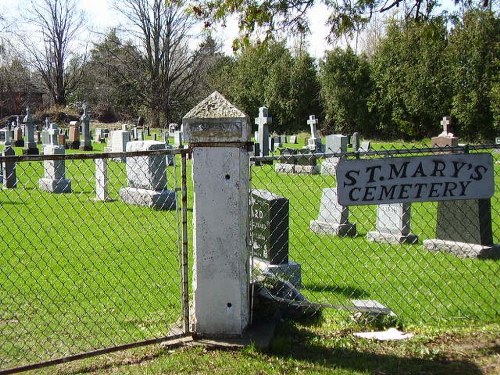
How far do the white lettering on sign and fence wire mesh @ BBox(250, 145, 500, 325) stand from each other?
125mm

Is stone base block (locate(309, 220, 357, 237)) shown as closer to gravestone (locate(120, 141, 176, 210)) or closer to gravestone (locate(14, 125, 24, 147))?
gravestone (locate(120, 141, 176, 210))

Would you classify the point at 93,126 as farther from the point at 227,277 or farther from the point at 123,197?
the point at 227,277

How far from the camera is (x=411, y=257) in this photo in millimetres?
7227

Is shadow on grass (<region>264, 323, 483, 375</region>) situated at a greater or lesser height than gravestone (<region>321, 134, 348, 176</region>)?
lesser

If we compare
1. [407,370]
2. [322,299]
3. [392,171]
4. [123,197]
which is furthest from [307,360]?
[123,197]

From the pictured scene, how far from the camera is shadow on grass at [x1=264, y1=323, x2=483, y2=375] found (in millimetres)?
3691

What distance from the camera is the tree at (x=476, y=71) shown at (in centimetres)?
2694

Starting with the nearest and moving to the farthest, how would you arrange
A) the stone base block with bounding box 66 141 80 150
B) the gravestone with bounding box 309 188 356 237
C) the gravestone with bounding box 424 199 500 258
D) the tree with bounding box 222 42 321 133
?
the gravestone with bounding box 424 199 500 258
the gravestone with bounding box 309 188 356 237
the stone base block with bounding box 66 141 80 150
the tree with bounding box 222 42 321 133

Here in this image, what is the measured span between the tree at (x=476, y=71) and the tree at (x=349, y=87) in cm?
578

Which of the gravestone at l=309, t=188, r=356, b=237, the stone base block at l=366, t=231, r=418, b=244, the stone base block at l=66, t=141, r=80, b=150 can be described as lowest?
the stone base block at l=366, t=231, r=418, b=244

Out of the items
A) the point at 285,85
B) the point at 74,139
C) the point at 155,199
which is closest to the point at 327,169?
the point at 155,199

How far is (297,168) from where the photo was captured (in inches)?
640

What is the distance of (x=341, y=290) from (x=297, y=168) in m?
10.4

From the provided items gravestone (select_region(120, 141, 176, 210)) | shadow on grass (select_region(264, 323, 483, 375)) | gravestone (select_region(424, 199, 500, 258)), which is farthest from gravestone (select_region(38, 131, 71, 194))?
shadow on grass (select_region(264, 323, 483, 375))
